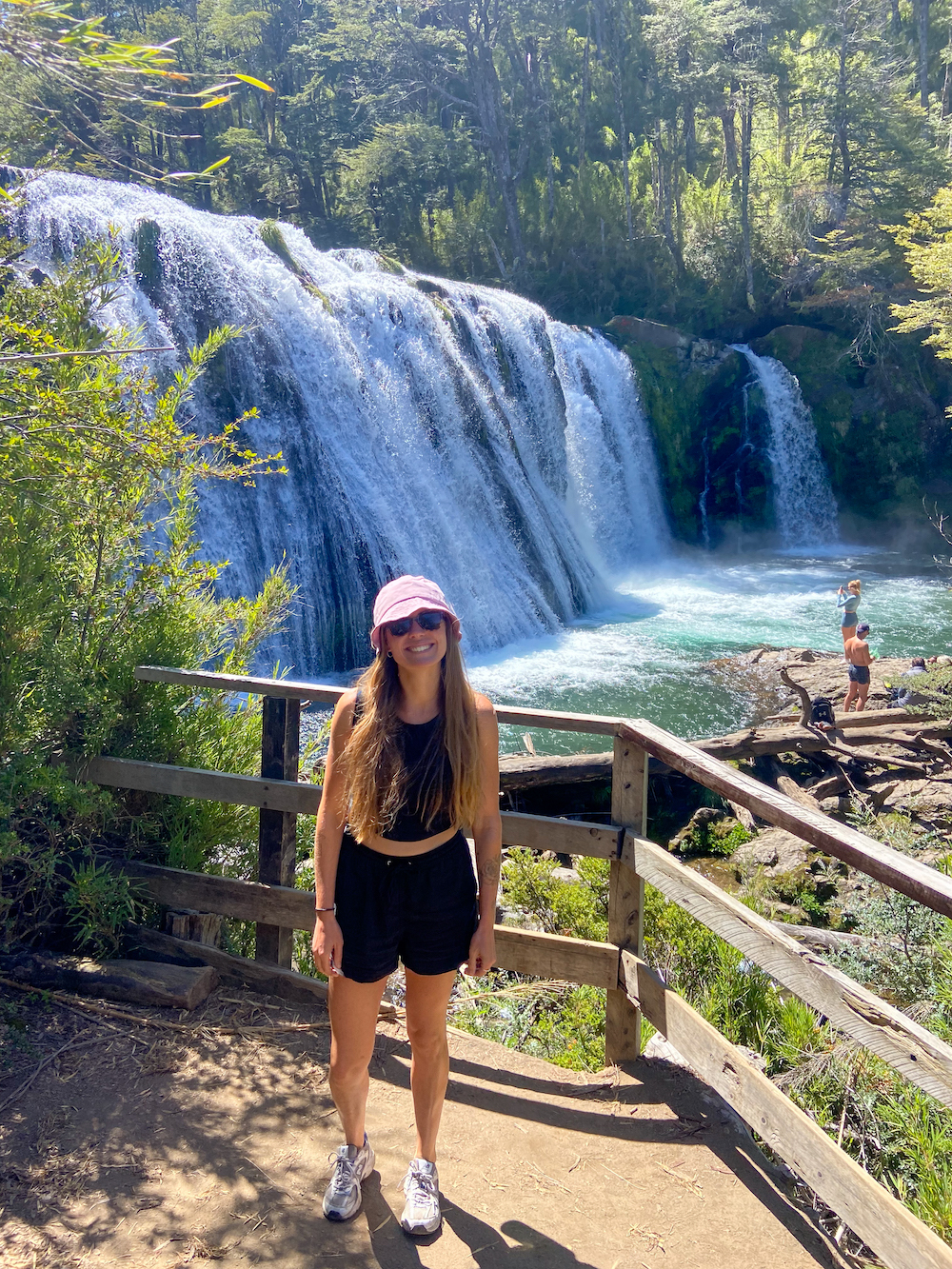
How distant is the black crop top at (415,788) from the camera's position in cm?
226

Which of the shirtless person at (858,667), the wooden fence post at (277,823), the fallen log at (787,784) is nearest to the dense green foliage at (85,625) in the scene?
the wooden fence post at (277,823)

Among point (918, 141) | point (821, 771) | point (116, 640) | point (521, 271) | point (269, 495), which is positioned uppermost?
point (918, 141)

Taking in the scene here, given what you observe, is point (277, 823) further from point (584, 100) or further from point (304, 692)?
point (584, 100)

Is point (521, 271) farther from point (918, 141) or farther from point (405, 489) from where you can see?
point (405, 489)

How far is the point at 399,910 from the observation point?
2.34 meters

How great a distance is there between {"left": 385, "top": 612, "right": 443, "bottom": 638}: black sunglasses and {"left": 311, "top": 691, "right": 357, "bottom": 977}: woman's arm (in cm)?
20

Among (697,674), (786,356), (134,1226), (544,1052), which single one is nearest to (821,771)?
(697,674)

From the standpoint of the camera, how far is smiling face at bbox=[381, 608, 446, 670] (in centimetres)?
228

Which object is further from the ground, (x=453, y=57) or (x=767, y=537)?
(x=453, y=57)

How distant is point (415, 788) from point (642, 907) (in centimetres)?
115

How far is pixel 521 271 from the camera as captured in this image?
1160 inches

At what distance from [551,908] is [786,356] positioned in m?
21.3

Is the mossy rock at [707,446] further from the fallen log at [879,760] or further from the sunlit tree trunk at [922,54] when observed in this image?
the sunlit tree trunk at [922,54]

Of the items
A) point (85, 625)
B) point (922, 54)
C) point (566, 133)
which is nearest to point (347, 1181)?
point (85, 625)
